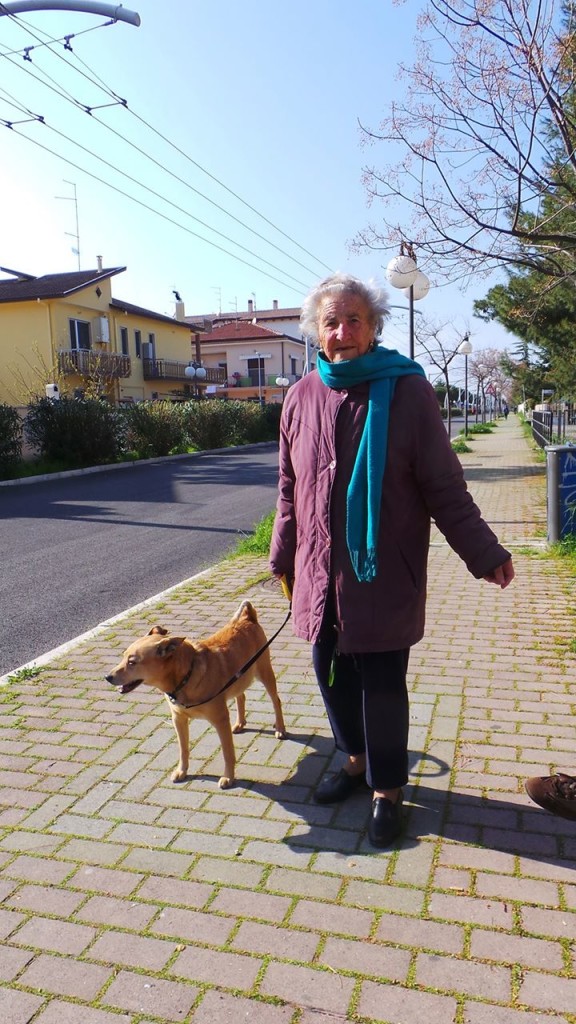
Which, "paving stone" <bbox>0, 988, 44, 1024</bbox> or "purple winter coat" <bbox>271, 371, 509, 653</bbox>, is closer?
"paving stone" <bbox>0, 988, 44, 1024</bbox>

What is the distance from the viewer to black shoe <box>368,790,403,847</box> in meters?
2.80

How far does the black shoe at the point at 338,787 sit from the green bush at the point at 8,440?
17.0 meters

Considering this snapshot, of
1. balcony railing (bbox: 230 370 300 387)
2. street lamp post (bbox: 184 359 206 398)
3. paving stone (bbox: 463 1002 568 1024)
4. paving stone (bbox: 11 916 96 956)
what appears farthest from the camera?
balcony railing (bbox: 230 370 300 387)

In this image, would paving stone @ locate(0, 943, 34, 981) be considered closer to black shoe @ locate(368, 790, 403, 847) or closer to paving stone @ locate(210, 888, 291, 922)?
paving stone @ locate(210, 888, 291, 922)

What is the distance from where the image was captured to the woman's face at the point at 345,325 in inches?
110

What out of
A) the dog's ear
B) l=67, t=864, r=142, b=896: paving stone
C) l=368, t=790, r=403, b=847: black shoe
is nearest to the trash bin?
l=368, t=790, r=403, b=847: black shoe

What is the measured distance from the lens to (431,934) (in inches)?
90.6

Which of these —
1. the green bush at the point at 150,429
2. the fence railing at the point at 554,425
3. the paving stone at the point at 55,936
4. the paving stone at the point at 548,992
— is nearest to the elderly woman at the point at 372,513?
the paving stone at the point at 548,992

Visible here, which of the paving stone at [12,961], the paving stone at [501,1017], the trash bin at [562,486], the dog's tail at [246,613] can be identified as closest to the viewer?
the paving stone at [501,1017]

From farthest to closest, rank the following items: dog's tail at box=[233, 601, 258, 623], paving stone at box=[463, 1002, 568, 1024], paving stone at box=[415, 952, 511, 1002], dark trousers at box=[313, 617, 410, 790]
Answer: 1. dog's tail at box=[233, 601, 258, 623]
2. dark trousers at box=[313, 617, 410, 790]
3. paving stone at box=[415, 952, 511, 1002]
4. paving stone at box=[463, 1002, 568, 1024]

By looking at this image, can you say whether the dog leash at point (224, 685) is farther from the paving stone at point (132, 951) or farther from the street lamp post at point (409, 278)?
the street lamp post at point (409, 278)

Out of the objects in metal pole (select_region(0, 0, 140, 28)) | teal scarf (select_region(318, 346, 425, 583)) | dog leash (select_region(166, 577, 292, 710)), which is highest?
metal pole (select_region(0, 0, 140, 28))

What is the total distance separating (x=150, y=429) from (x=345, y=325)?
22840 millimetres

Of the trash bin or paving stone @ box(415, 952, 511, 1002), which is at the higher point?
the trash bin
